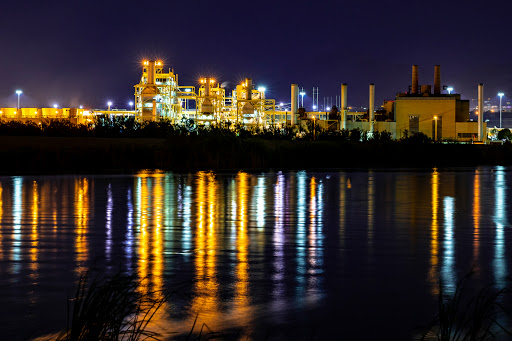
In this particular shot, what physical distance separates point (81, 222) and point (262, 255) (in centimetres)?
553

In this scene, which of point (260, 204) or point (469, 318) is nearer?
point (469, 318)

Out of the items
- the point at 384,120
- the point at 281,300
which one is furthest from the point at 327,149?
the point at 384,120

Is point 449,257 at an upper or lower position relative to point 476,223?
lower

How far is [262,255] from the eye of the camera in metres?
9.94

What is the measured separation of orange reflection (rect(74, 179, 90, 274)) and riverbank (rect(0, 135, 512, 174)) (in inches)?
404

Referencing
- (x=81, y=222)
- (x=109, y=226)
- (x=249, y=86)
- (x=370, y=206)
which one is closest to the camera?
(x=109, y=226)

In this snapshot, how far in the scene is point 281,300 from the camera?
287 inches

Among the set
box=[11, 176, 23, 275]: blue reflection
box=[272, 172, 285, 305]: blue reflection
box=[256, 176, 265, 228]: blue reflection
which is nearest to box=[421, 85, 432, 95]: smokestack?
box=[256, 176, 265, 228]: blue reflection

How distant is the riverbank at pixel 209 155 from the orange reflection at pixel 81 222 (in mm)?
10255

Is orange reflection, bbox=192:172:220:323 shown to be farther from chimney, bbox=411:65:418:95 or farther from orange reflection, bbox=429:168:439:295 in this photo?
chimney, bbox=411:65:418:95

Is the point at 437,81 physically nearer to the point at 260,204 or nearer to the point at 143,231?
the point at 260,204

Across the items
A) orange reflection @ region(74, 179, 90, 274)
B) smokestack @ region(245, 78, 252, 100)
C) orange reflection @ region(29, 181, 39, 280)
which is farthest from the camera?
smokestack @ region(245, 78, 252, 100)

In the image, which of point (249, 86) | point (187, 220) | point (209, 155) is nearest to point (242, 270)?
point (187, 220)

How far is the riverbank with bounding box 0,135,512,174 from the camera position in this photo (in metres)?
34.7
